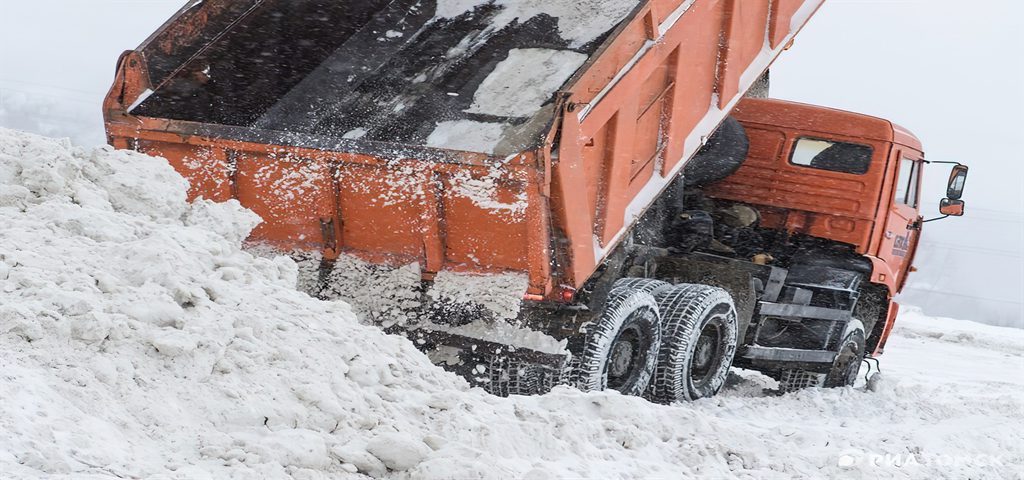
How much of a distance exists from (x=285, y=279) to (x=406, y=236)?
89 cm

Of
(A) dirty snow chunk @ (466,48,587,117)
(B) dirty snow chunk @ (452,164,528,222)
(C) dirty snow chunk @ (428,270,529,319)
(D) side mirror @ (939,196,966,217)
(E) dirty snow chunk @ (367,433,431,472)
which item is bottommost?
(E) dirty snow chunk @ (367,433,431,472)

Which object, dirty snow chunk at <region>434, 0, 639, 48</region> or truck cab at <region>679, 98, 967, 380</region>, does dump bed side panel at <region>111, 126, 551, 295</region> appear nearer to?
dirty snow chunk at <region>434, 0, 639, 48</region>

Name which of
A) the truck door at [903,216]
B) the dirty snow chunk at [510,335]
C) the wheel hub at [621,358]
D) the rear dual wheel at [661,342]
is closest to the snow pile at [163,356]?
the dirty snow chunk at [510,335]

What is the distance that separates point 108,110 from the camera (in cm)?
576

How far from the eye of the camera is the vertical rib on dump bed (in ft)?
16.5

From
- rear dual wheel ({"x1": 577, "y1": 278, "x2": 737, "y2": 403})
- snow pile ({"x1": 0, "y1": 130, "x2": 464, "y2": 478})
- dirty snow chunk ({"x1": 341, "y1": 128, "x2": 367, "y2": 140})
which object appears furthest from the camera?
rear dual wheel ({"x1": 577, "y1": 278, "x2": 737, "y2": 403})

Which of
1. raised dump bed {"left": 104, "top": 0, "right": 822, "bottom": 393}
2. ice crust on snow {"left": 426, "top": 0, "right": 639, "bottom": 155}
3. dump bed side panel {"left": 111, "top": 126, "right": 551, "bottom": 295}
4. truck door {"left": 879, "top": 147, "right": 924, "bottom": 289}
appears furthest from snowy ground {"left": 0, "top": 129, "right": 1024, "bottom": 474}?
truck door {"left": 879, "top": 147, "right": 924, "bottom": 289}

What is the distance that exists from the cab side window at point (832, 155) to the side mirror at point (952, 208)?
114 centimetres

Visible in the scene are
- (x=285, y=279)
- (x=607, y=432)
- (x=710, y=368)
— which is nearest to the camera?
(x=607, y=432)

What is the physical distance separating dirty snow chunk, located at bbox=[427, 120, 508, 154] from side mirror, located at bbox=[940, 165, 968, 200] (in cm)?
459

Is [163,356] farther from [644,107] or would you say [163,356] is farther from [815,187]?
[815,187]

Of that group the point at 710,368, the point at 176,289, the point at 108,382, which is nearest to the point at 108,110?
the point at 176,289

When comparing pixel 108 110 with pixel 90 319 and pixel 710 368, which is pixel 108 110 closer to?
pixel 90 319

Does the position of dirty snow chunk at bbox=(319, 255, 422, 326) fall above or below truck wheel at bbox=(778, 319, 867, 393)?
above
